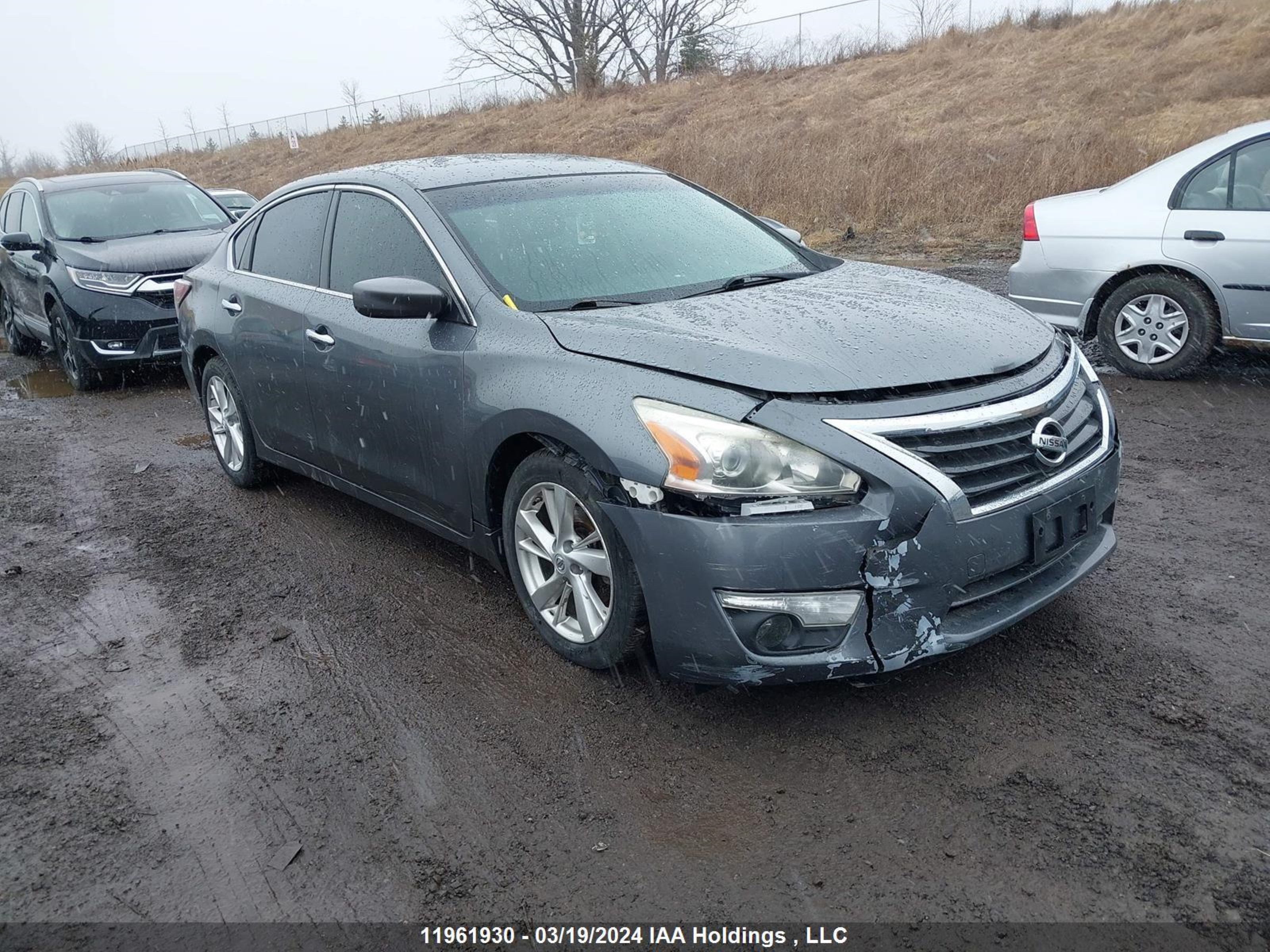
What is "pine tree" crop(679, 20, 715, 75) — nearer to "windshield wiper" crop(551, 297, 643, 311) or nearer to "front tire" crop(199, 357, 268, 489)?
"front tire" crop(199, 357, 268, 489)

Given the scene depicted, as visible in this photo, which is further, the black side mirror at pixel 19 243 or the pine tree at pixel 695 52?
the pine tree at pixel 695 52

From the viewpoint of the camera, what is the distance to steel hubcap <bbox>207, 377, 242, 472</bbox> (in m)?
5.67

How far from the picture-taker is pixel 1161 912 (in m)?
2.25

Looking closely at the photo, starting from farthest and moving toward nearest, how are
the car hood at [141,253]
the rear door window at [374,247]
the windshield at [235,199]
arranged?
1. the windshield at [235,199]
2. the car hood at [141,253]
3. the rear door window at [374,247]

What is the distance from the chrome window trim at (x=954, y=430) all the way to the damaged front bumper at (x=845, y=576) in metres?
0.03

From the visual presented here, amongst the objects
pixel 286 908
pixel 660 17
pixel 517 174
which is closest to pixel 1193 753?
pixel 286 908

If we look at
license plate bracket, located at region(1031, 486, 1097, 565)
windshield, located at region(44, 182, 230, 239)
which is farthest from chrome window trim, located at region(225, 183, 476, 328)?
windshield, located at region(44, 182, 230, 239)

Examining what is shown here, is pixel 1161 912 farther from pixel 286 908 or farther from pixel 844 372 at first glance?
pixel 286 908

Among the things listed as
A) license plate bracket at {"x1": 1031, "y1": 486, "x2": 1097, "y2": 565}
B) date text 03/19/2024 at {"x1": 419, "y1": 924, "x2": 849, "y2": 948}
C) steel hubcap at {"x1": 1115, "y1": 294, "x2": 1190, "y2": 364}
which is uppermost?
license plate bracket at {"x1": 1031, "y1": 486, "x2": 1097, "y2": 565}

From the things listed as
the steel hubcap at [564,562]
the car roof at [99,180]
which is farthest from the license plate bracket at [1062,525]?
the car roof at [99,180]

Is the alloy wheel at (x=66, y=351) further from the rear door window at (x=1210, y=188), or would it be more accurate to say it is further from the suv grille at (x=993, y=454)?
the rear door window at (x=1210, y=188)

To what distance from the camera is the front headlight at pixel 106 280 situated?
8.69 meters

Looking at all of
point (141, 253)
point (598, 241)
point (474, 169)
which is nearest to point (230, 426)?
point (474, 169)

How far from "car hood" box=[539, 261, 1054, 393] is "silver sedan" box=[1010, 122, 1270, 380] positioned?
10.9ft
